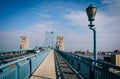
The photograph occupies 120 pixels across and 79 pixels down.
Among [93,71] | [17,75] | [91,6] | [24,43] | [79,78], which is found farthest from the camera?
[24,43]

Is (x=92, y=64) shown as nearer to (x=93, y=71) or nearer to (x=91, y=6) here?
(x=93, y=71)

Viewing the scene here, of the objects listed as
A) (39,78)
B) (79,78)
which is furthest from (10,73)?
(79,78)

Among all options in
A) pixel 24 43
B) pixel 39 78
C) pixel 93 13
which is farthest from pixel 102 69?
pixel 24 43

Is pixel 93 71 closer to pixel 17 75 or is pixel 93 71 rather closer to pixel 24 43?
pixel 17 75

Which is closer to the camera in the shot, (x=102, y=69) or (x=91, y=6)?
(x=102, y=69)

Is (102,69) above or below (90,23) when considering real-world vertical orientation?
below

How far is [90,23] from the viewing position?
33.9 ft

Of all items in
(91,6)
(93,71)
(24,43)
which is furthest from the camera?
(24,43)

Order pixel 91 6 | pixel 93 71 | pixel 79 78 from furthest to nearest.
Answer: pixel 79 78
pixel 91 6
pixel 93 71

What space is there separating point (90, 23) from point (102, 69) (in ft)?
13.1

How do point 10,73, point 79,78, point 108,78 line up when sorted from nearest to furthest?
point 108,78 → point 10,73 → point 79,78

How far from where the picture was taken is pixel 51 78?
11.1 metres

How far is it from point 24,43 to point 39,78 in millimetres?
124133

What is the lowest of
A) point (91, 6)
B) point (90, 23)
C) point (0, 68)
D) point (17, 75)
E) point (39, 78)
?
point (39, 78)
